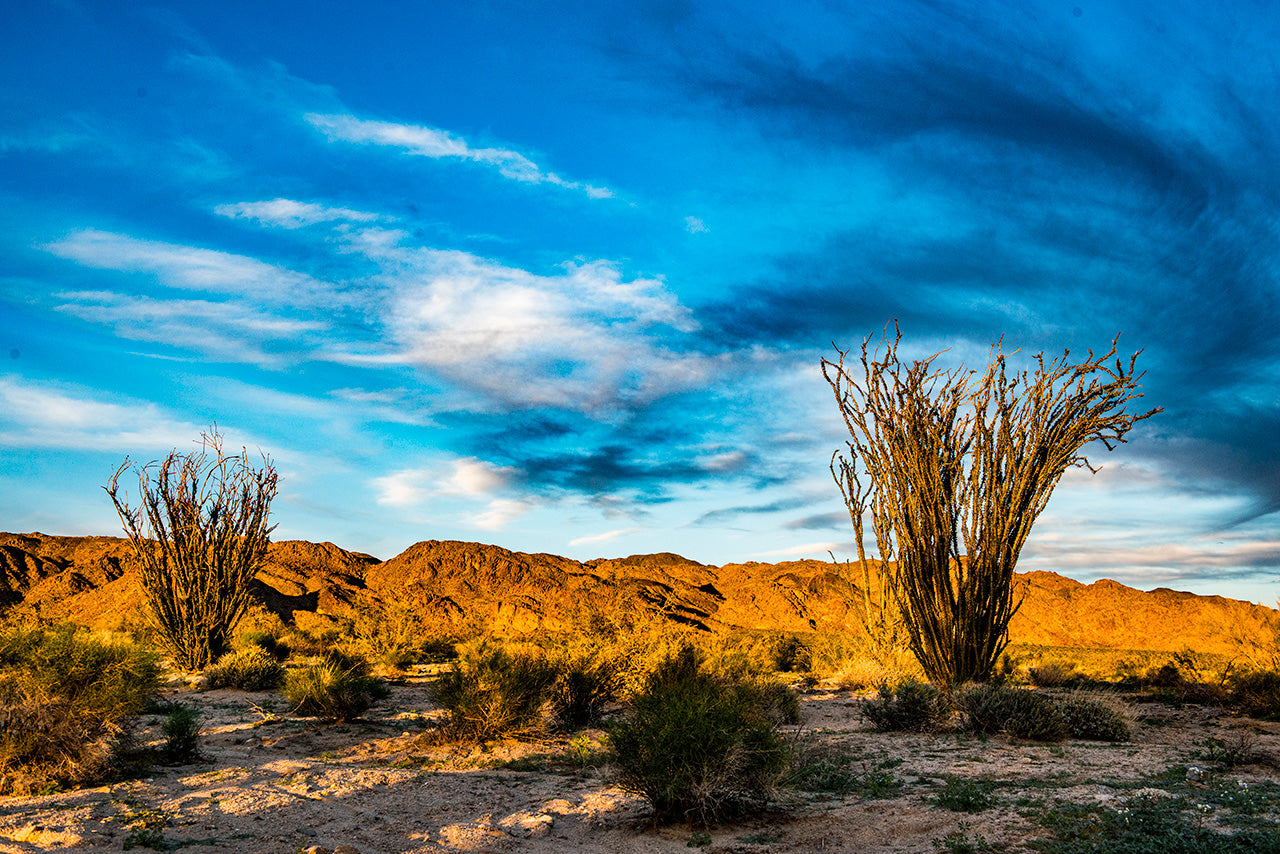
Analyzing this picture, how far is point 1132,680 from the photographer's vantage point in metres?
16.5

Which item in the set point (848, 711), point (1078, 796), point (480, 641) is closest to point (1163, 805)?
point (1078, 796)

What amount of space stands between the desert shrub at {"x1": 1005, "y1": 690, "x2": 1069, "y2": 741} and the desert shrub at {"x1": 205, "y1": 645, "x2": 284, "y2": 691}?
43.2 ft

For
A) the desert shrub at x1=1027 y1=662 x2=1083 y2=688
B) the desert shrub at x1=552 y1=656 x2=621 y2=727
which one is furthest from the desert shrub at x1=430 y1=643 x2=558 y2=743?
the desert shrub at x1=1027 y1=662 x2=1083 y2=688

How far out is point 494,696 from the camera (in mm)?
10234

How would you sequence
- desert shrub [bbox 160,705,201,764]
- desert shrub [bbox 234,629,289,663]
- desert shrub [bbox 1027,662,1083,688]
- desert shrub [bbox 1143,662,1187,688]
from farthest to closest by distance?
1. desert shrub [bbox 234,629,289,663]
2. desert shrub [bbox 1027,662,1083,688]
3. desert shrub [bbox 1143,662,1187,688]
4. desert shrub [bbox 160,705,201,764]

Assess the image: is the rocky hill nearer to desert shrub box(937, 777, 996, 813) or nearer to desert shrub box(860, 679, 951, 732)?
desert shrub box(860, 679, 951, 732)

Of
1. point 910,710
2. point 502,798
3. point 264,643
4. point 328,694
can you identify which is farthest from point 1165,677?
point 264,643

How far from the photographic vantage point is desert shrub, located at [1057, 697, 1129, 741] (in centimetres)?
962

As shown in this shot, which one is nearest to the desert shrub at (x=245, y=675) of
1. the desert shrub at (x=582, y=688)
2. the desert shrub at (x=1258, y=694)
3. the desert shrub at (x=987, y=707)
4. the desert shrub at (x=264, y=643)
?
the desert shrub at (x=264, y=643)

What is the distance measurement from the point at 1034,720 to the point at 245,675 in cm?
1373

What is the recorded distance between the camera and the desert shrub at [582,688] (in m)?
11.4

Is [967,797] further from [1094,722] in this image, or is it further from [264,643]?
[264,643]

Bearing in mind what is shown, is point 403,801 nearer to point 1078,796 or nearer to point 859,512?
point 1078,796

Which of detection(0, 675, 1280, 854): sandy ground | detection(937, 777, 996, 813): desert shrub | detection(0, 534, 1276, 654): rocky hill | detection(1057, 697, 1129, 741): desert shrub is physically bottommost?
detection(0, 675, 1280, 854): sandy ground
